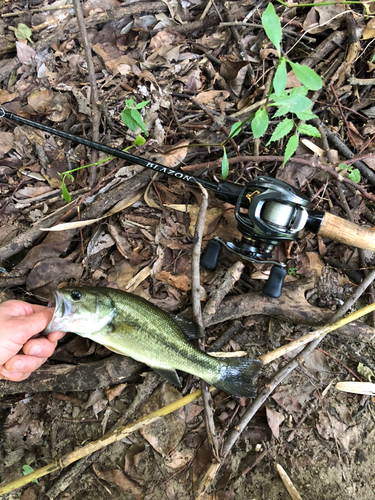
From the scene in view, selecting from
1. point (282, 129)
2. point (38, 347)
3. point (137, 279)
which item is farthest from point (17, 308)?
point (282, 129)

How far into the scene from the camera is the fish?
271 cm

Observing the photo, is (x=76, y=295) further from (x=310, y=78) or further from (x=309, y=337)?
(x=310, y=78)

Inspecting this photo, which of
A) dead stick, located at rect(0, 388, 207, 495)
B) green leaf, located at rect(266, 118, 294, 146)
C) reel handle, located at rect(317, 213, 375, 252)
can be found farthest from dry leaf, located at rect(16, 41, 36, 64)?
dead stick, located at rect(0, 388, 207, 495)

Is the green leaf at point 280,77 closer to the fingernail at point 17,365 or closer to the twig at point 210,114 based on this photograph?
the twig at point 210,114

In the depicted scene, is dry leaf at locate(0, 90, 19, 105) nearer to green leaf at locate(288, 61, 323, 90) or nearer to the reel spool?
the reel spool

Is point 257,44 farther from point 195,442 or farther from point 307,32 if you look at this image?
point 195,442

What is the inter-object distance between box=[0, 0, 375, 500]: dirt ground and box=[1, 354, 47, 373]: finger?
0.22m

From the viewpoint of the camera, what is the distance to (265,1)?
11.9ft

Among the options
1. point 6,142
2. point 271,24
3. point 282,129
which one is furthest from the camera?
point 6,142

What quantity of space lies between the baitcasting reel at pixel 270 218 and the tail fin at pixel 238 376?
63 centimetres

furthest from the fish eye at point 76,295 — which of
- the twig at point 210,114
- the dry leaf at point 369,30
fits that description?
the dry leaf at point 369,30

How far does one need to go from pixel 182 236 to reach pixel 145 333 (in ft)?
3.42

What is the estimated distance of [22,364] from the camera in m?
2.66

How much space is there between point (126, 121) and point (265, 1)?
2.25m
